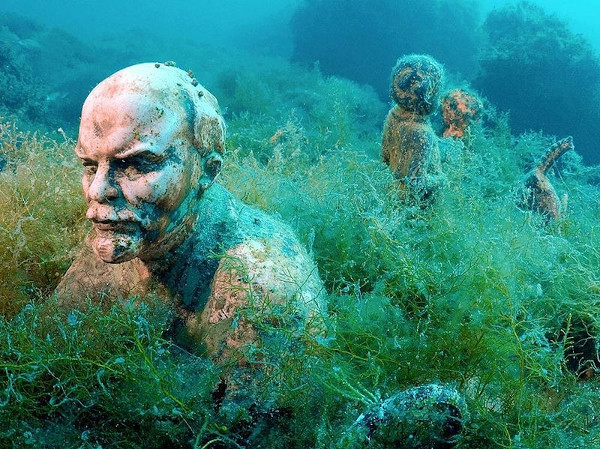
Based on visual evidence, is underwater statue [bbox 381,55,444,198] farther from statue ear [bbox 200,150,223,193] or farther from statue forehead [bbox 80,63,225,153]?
statue forehead [bbox 80,63,225,153]

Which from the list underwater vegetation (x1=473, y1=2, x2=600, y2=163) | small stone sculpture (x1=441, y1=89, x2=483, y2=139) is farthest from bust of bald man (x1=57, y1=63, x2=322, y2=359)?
underwater vegetation (x1=473, y1=2, x2=600, y2=163)

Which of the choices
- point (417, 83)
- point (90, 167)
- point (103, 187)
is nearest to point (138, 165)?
point (103, 187)

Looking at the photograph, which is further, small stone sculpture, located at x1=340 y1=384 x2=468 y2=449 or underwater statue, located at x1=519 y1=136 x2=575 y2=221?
underwater statue, located at x1=519 y1=136 x2=575 y2=221

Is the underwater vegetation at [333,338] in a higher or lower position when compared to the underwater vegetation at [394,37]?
lower

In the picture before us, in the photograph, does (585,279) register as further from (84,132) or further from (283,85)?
(283,85)

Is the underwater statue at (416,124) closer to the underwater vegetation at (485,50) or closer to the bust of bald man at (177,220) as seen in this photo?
the bust of bald man at (177,220)

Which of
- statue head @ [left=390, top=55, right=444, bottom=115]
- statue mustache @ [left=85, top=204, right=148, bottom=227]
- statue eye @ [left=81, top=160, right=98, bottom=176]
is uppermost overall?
statue head @ [left=390, top=55, right=444, bottom=115]

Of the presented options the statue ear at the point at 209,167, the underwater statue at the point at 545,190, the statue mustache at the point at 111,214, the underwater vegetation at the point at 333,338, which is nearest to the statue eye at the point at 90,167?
the statue mustache at the point at 111,214

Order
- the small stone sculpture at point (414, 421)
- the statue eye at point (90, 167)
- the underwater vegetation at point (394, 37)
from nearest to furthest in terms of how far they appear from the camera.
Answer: the small stone sculpture at point (414, 421)
the statue eye at point (90, 167)
the underwater vegetation at point (394, 37)

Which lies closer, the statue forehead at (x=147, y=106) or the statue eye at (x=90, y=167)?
the statue forehead at (x=147, y=106)

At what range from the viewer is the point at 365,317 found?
239 cm

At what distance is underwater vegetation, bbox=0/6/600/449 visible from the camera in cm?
180

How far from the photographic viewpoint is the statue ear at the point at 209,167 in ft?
7.54

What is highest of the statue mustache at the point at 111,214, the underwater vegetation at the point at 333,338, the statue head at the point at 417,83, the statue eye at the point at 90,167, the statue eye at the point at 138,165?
the statue head at the point at 417,83
